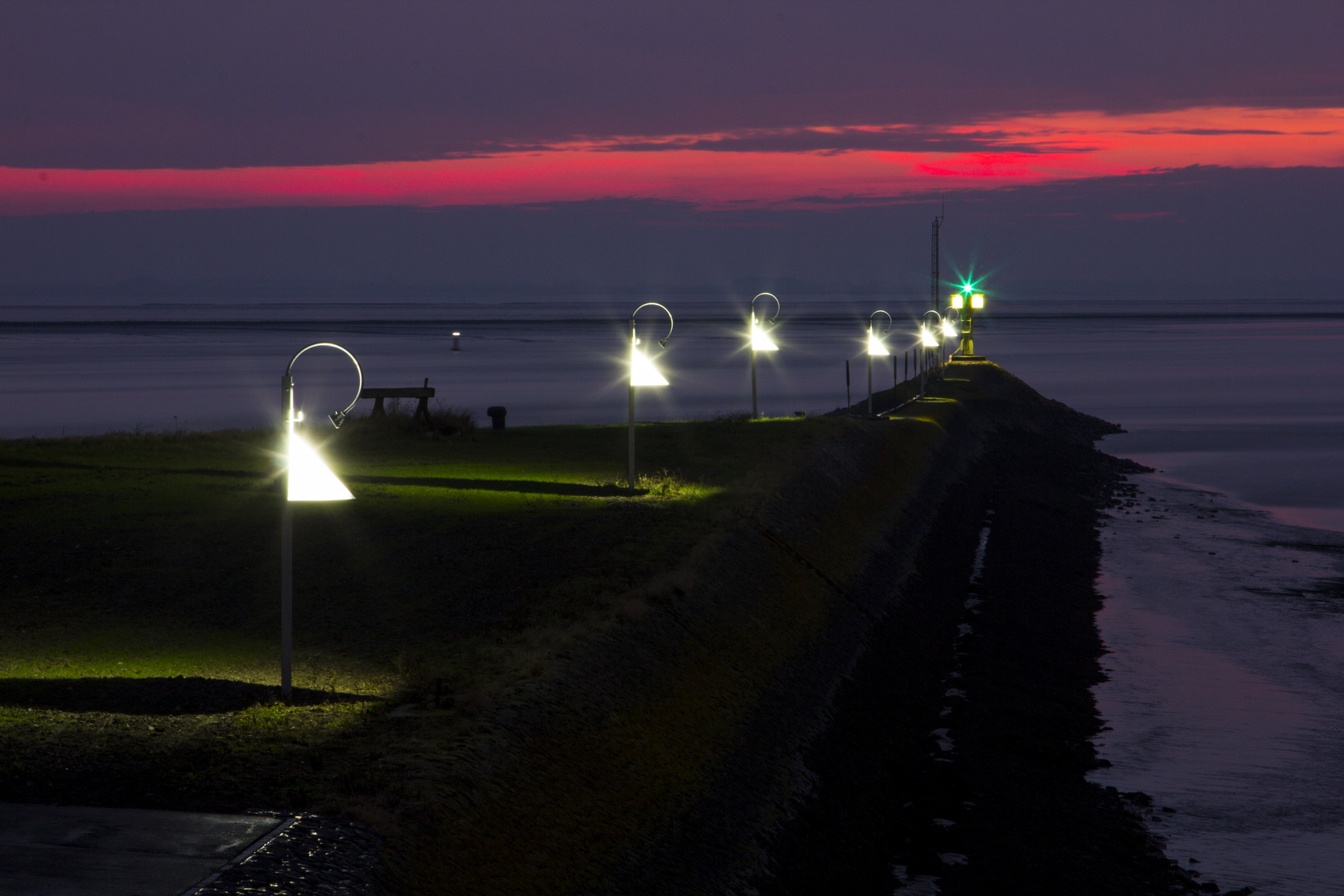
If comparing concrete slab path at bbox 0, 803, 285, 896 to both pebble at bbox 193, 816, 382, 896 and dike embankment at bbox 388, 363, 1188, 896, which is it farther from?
dike embankment at bbox 388, 363, 1188, 896

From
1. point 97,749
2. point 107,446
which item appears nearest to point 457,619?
point 97,749

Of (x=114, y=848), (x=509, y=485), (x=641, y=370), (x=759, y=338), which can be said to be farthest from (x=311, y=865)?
(x=759, y=338)

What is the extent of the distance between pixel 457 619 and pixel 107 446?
18.2 m

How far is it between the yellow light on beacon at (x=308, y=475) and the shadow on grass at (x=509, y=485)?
513 inches

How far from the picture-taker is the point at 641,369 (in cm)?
2242

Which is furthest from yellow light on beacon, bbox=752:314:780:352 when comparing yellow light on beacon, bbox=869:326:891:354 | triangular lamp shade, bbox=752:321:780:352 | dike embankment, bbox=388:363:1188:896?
yellow light on beacon, bbox=869:326:891:354

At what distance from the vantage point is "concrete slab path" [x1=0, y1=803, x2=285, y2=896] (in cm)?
739

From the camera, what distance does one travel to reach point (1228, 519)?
1484 inches

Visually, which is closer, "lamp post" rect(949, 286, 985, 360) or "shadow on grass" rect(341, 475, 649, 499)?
"shadow on grass" rect(341, 475, 649, 499)

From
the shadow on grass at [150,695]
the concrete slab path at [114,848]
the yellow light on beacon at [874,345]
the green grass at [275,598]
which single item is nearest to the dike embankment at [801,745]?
the green grass at [275,598]

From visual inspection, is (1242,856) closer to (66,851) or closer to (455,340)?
(66,851)

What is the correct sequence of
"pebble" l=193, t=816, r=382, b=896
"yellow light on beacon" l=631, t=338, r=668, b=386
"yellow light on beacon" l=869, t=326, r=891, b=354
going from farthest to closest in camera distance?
1. "yellow light on beacon" l=869, t=326, r=891, b=354
2. "yellow light on beacon" l=631, t=338, r=668, b=386
3. "pebble" l=193, t=816, r=382, b=896

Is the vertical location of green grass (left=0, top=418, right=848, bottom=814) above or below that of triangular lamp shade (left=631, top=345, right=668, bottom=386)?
below

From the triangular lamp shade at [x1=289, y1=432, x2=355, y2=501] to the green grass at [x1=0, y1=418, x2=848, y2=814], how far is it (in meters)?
1.99
